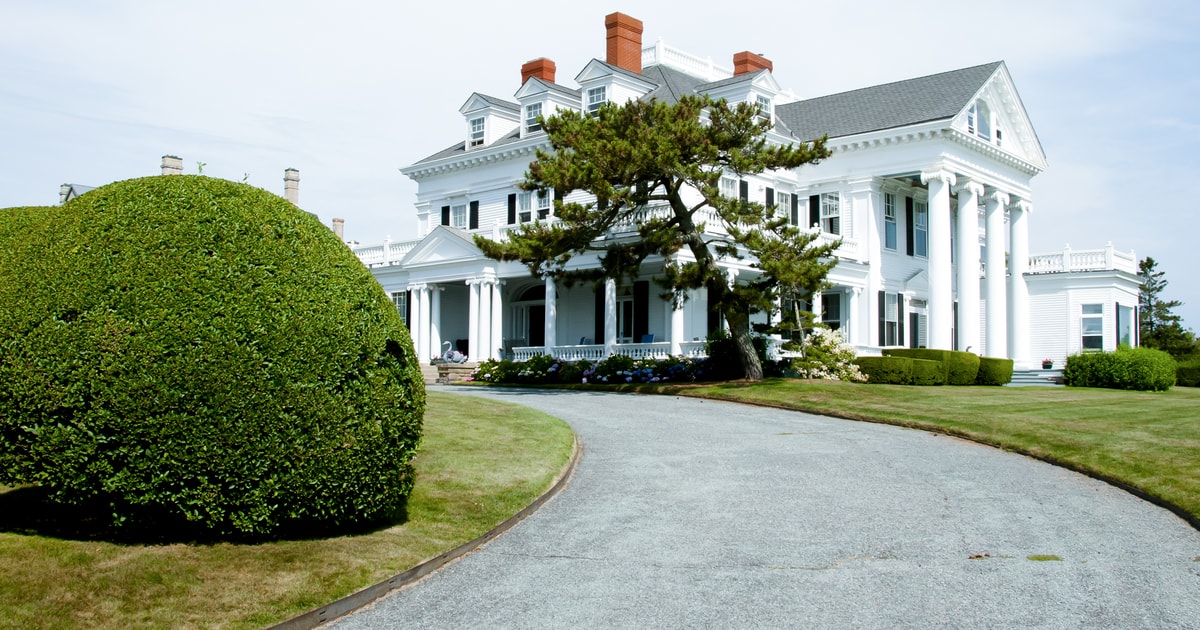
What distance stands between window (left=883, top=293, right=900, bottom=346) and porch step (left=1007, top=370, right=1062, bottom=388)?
4265mm

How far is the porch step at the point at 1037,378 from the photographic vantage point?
31.4 meters

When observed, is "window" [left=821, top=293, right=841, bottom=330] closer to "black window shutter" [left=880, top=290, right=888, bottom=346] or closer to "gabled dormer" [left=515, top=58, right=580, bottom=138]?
"black window shutter" [left=880, top=290, right=888, bottom=346]

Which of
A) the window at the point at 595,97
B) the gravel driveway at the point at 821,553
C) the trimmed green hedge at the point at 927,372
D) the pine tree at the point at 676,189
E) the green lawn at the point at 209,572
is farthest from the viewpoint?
→ the window at the point at 595,97

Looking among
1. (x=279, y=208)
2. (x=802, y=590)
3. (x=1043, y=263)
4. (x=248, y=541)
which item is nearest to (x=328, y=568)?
(x=248, y=541)

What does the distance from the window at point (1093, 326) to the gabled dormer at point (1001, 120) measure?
5708 mm

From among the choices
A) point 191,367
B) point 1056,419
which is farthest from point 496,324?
point 191,367

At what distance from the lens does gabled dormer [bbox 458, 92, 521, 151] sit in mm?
39156

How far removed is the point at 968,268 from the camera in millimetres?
33500

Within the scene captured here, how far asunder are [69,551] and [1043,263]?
1496 inches

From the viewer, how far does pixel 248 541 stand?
25.7 feet

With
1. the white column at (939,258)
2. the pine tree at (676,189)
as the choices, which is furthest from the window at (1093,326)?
the pine tree at (676,189)

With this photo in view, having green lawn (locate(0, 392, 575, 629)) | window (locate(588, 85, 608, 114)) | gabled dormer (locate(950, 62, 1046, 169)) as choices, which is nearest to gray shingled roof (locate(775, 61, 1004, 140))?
gabled dormer (locate(950, 62, 1046, 169))

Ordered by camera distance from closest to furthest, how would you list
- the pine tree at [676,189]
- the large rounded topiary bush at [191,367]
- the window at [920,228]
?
1. the large rounded topiary bush at [191,367]
2. the pine tree at [676,189]
3. the window at [920,228]

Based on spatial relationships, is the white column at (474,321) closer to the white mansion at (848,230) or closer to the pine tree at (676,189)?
the white mansion at (848,230)
